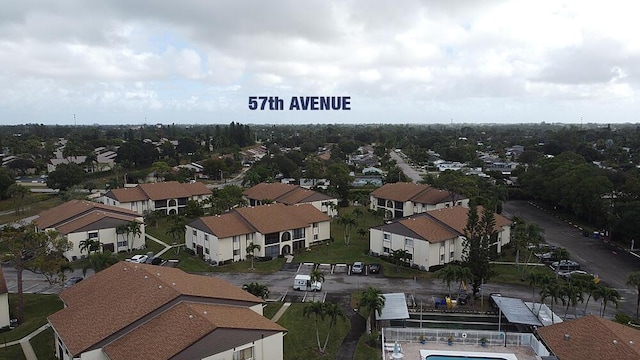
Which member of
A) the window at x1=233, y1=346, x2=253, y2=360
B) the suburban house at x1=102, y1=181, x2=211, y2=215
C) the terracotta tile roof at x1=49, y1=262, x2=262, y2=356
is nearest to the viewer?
the window at x1=233, y1=346, x2=253, y2=360

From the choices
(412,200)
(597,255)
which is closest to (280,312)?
(412,200)

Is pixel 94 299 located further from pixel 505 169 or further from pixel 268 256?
pixel 505 169

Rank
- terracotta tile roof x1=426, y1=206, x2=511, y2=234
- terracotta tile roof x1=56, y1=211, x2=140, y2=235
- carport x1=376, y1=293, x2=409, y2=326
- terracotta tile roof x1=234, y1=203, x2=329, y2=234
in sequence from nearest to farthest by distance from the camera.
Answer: carport x1=376, y1=293, x2=409, y2=326 → terracotta tile roof x1=426, y1=206, x2=511, y2=234 → terracotta tile roof x1=56, y1=211, x2=140, y2=235 → terracotta tile roof x1=234, y1=203, x2=329, y2=234

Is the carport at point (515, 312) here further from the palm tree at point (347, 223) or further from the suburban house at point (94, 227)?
the suburban house at point (94, 227)

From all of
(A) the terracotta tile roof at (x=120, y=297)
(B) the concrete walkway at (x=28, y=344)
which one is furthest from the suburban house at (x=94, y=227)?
(A) the terracotta tile roof at (x=120, y=297)

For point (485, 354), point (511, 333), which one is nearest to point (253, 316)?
point (485, 354)

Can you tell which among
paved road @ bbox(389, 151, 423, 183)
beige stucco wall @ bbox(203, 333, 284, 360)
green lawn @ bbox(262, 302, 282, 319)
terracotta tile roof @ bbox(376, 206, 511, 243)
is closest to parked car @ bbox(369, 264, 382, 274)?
terracotta tile roof @ bbox(376, 206, 511, 243)

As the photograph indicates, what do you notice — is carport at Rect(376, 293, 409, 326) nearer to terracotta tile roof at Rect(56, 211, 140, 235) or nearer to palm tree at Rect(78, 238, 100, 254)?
palm tree at Rect(78, 238, 100, 254)

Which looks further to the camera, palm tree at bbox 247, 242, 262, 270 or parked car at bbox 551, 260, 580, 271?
palm tree at bbox 247, 242, 262, 270
